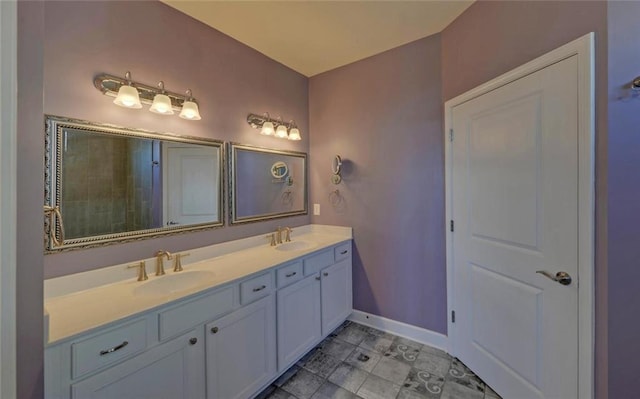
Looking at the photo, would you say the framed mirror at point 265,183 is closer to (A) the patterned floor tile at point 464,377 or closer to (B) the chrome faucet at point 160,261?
(B) the chrome faucet at point 160,261

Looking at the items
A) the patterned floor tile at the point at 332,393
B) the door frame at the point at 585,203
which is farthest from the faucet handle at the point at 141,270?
the door frame at the point at 585,203

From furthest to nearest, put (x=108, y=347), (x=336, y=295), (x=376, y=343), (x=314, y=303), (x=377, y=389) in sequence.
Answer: (x=336, y=295)
(x=376, y=343)
(x=314, y=303)
(x=377, y=389)
(x=108, y=347)

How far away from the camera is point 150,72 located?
63.6 inches

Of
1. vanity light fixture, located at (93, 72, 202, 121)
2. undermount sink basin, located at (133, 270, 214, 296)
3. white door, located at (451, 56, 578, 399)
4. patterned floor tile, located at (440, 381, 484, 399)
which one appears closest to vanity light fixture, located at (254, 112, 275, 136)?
vanity light fixture, located at (93, 72, 202, 121)

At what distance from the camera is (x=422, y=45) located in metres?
2.19

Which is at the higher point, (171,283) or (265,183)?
(265,183)

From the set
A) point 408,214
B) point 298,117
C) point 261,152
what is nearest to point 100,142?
point 261,152

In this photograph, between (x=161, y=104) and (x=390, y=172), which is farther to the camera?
(x=390, y=172)

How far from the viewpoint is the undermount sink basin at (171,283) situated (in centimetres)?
146

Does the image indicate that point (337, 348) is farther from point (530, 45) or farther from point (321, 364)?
point (530, 45)

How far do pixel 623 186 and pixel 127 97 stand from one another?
247 cm

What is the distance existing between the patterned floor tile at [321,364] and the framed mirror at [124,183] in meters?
1.30

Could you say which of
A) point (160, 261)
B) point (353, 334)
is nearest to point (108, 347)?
point (160, 261)

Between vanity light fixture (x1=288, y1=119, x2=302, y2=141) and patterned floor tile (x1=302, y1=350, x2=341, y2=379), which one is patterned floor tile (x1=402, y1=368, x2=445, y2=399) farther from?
vanity light fixture (x1=288, y1=119, x2=302, y2=141)
